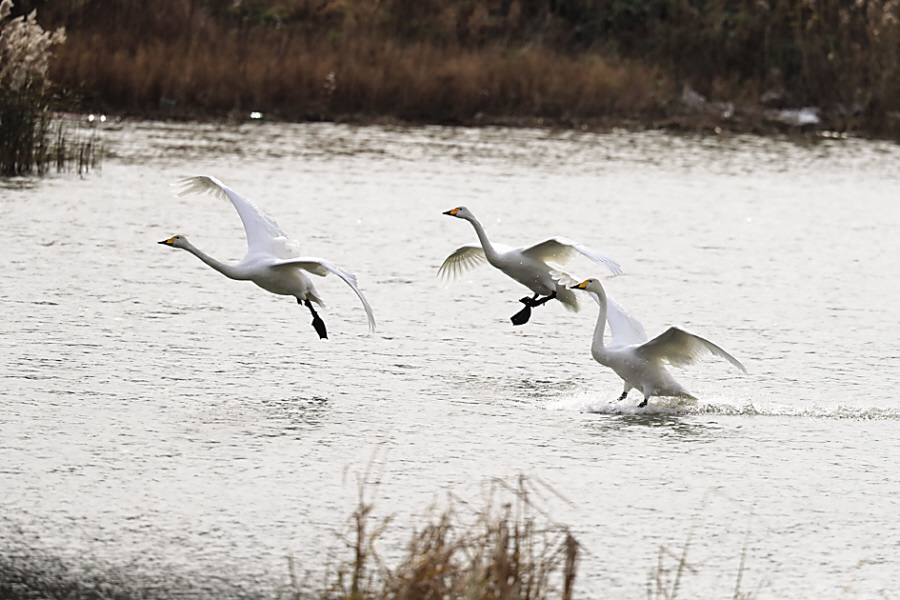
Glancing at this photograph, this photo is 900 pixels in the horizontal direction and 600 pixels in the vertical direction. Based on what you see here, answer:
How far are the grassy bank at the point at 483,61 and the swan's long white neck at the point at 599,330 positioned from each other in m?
14.2

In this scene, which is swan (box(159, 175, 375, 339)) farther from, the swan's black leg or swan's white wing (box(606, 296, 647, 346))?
swan's white wing (box(606, 296, 647, 346))

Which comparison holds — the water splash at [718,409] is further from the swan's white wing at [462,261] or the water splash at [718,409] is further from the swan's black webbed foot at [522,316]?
the swan's white wing at [462,261]

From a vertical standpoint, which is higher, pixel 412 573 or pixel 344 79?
pixel 344 79

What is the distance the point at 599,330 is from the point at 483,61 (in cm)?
1831

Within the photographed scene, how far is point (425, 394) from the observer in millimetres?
7648

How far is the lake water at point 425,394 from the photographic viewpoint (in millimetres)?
5434

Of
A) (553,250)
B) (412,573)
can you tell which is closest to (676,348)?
(553,250)

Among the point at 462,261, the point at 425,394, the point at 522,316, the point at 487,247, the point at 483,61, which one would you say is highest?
the point at 483,61

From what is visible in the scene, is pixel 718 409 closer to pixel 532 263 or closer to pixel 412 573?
pixel 532 263

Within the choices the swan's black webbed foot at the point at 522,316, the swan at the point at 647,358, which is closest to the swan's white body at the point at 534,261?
the swan's black webbed foot at the point at 522,316

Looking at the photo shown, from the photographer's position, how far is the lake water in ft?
17.8

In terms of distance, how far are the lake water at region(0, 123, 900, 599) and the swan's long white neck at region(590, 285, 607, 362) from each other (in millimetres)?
314

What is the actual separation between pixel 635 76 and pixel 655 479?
785 inches

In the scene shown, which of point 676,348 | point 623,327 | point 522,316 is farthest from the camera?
point 522,316
